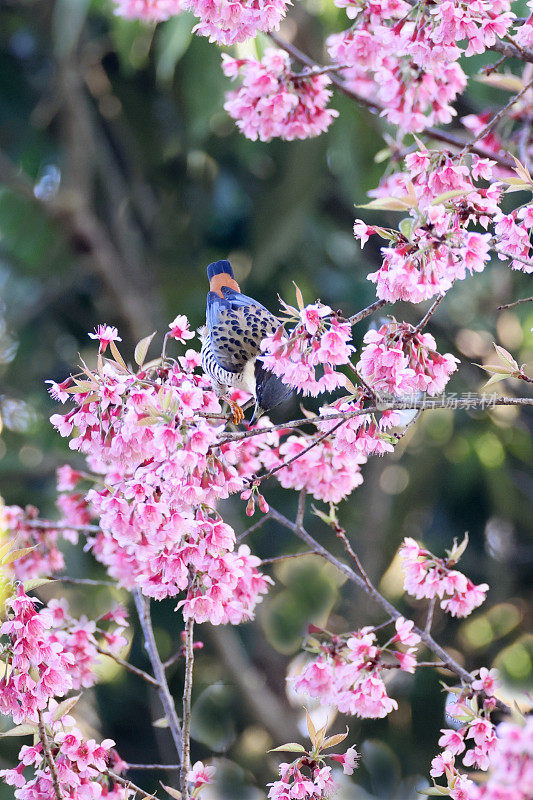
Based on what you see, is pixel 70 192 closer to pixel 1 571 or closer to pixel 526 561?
pixel 526 561

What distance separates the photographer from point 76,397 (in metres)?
1.37

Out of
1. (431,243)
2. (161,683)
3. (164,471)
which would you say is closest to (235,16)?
(431,243)

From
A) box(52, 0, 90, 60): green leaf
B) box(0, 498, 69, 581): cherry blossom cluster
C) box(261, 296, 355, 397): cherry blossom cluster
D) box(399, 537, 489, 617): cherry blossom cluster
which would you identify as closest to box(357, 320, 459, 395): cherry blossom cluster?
box(261, 296, 355, 397): cherry blossom cluster

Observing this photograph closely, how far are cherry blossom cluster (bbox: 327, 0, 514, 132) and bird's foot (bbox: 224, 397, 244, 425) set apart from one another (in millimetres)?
733

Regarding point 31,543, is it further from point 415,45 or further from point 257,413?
point 415,45

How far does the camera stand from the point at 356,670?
159 centimetres

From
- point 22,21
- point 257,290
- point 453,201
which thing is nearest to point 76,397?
point 453,201

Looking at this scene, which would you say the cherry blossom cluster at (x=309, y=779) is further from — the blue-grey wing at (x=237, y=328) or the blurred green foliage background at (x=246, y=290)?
the blurred green foliage background at (x=246, y=290)

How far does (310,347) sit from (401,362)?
5.7 inches

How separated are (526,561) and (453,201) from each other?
362cm

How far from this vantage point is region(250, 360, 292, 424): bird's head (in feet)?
5.96

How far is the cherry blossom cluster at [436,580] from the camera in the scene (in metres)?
1.69

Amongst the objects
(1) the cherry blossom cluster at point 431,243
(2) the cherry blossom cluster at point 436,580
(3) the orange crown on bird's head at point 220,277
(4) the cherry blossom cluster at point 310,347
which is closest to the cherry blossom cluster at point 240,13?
(1) the cherry blossom cluster at point 431,243

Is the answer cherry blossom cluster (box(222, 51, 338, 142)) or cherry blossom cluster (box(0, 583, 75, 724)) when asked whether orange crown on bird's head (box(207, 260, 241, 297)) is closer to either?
cherry blossom cluster (box(222, 51, 338, 142))
